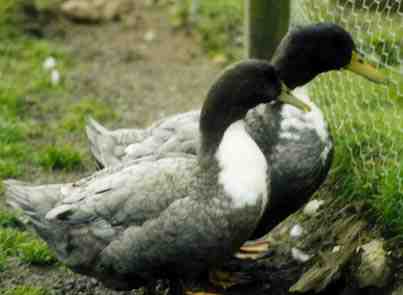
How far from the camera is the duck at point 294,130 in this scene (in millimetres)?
3828

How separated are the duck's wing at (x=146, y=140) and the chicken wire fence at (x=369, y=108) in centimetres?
86

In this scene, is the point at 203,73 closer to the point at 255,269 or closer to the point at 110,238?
the point at 255,269

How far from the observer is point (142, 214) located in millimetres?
3520

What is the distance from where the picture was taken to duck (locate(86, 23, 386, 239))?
3.83m

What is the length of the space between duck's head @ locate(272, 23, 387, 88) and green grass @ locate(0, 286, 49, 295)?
152 centimetres

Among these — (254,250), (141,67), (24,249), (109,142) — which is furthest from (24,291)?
(141,67)

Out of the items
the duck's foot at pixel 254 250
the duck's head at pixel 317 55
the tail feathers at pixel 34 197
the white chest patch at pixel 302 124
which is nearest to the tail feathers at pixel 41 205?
the tail feathers at pixel 34 197

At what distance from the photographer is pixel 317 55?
155 inches

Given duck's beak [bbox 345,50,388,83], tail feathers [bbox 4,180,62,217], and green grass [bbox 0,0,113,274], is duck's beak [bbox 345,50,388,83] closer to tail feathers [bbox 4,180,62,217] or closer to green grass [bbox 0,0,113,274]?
tail feathers [bbox 4,180,62,217]

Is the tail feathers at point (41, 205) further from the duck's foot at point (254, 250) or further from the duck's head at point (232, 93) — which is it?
the duck's foot at point (254, 250)

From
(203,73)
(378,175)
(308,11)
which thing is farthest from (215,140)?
(203,73)

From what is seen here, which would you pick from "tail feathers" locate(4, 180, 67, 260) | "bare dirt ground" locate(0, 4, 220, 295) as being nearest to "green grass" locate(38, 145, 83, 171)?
"bare dirt ground" locate(0, 4, 220, 295)

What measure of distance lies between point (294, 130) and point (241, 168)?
51 centimetres

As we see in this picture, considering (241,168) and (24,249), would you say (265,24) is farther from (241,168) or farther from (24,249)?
(24,249)
